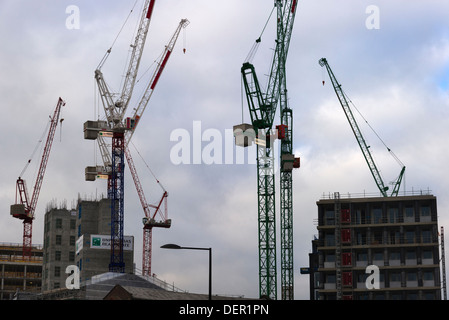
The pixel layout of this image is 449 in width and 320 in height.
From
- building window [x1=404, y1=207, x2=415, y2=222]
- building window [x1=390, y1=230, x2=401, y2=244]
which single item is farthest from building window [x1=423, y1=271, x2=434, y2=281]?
building window [x1=404, y1=207, x2=415, y2=222]

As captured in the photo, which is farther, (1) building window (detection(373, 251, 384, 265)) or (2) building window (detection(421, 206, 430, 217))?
(1) building window (detection(373, 251, 384, 265))

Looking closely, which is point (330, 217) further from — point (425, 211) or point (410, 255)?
point (425, 211)

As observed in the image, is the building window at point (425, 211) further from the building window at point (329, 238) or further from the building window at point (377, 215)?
the building window at point (329, 238)

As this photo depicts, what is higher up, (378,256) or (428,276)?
(378,256)

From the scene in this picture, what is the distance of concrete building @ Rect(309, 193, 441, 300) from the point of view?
463 ft

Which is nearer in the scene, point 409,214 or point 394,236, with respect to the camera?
point 394,236

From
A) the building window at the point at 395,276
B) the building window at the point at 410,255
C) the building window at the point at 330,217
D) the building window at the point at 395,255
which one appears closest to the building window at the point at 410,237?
the building window at the point at 410,255

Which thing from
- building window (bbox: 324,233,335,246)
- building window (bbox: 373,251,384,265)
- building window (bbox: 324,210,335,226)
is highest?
building window (bbox: 324,210,335,226)

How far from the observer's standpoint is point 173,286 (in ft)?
385

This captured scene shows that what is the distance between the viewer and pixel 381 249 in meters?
143

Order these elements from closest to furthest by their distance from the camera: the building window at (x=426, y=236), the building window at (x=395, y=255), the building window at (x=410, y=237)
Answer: the building window at (x=426, y=236) → the building window at (x=410, y=237) → the building window at (x=395, y=255)

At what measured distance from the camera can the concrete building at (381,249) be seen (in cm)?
→ 14100

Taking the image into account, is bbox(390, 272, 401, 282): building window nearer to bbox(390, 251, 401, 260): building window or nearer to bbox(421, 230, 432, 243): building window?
bbox(390, 251, 401, 260): building window

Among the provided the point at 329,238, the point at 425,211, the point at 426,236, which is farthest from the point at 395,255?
the point at 329,238
